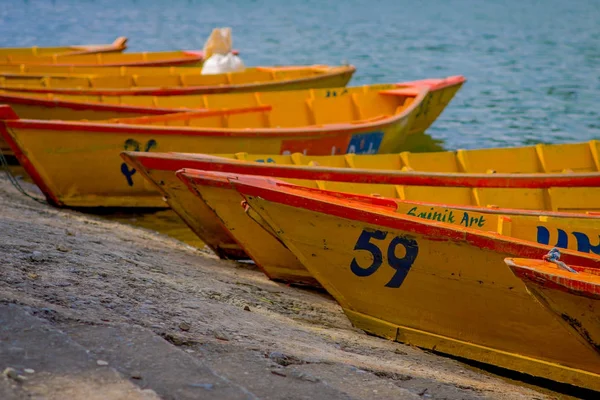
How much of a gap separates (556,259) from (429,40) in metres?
30.2

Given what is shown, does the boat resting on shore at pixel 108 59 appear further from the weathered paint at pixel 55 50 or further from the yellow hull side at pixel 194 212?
the yellow hull side at pixel 194 212

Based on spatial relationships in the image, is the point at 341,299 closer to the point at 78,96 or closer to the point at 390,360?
the point at 390,360

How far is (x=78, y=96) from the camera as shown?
39.1 ft

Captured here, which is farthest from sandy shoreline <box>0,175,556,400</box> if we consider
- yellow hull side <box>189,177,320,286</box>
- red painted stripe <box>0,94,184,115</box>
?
red painted stripe <box>0,94,184,115</box>

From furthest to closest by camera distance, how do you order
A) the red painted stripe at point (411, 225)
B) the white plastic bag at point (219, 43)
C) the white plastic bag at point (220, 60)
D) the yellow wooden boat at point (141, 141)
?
the white plastic bag at point (220, 60), the white plastic bag at point (219, 43), the yellow wooden boat at point (141, 141), the red painted stripe at point (411, 225)

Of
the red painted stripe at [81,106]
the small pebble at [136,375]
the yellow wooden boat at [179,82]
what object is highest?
the small pebble at [136,375]

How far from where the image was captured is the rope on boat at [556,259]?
4982mm

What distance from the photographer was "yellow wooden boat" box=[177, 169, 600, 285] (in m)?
6.43

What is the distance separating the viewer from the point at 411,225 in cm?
577

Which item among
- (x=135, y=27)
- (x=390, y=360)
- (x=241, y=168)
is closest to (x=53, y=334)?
A: (x=390, y=360)

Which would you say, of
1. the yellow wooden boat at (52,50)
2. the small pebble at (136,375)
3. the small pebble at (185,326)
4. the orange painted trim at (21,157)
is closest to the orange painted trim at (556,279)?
the small pebble at (185,326)

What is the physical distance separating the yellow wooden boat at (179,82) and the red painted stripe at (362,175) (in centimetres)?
486

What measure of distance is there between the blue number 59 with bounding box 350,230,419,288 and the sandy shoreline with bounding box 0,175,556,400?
0.43 meters

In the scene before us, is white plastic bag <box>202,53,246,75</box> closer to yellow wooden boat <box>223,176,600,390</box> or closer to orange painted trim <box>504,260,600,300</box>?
yellow wooden boat <box>223,176,600,390</box>
